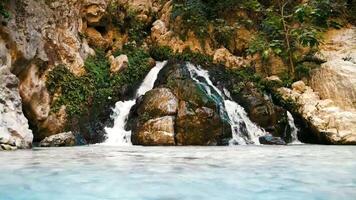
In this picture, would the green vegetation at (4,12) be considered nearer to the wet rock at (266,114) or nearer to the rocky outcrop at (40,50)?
the rocky outcrop at (40,50)

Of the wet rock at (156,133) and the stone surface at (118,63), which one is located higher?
the stone surface at (118,63)

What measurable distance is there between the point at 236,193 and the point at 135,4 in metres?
15.0

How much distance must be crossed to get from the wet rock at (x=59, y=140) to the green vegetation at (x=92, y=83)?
1309mm

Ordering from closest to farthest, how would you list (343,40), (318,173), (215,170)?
(318,173), (215,170), (343,40)

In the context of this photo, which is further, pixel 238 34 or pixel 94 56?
pixel 238 34

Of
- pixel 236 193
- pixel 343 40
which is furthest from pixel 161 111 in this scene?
pixel 343 40

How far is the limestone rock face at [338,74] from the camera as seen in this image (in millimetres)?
12797

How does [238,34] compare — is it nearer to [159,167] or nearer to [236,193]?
[159,167]

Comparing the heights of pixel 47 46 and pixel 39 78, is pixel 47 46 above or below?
above

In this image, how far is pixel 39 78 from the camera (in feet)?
36.4

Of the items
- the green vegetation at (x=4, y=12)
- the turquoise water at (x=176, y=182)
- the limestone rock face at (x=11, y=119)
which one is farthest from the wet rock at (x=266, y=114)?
the turquoise water at (x=176, y=182)

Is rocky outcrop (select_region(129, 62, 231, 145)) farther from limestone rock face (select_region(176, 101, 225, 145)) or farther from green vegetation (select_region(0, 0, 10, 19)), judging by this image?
green vegetation (select_region(0, 0, 10, 19))

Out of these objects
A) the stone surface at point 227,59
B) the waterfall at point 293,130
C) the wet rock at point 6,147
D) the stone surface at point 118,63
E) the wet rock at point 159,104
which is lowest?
the wet rock at point 6,147

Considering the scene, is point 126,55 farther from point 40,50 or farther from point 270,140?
point 270,140
